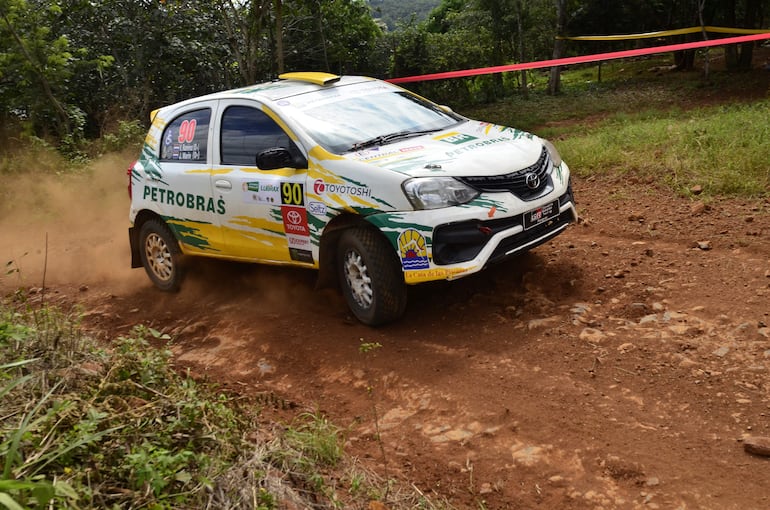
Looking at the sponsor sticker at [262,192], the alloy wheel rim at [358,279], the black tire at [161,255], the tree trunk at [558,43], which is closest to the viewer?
the alloy wheel rim at [358,279]

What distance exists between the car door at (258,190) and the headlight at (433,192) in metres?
0.99

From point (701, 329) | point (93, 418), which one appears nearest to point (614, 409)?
point (701, 329)

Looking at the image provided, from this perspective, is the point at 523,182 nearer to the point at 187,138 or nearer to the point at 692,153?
the point at 187,138

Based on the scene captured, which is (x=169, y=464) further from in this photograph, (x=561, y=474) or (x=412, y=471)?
(x=561, y=474)

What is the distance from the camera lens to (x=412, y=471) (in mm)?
3613

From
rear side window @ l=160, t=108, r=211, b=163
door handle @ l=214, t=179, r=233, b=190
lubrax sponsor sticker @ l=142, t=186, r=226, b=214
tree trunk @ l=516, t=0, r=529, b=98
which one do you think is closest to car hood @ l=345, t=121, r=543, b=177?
door handle @ l=214, t=179, r=233, b=190

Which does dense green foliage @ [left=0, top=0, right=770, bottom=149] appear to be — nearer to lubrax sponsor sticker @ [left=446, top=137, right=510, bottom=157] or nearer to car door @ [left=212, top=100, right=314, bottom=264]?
car door @ [left=212, top=100, right=314, bottom=264]

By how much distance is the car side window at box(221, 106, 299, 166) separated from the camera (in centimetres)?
572

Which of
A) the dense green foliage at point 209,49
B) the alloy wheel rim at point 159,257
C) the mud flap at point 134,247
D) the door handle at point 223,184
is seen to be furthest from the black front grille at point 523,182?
the dense green foliage at point 209,49

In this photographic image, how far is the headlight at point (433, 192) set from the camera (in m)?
4.82

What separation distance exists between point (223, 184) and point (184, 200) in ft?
2.13

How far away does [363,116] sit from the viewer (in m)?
5.82

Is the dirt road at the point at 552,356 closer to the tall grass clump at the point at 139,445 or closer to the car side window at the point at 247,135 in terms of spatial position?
the tall grass clump at the point at 139,445

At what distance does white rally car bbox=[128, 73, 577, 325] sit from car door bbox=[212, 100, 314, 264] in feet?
0.04
